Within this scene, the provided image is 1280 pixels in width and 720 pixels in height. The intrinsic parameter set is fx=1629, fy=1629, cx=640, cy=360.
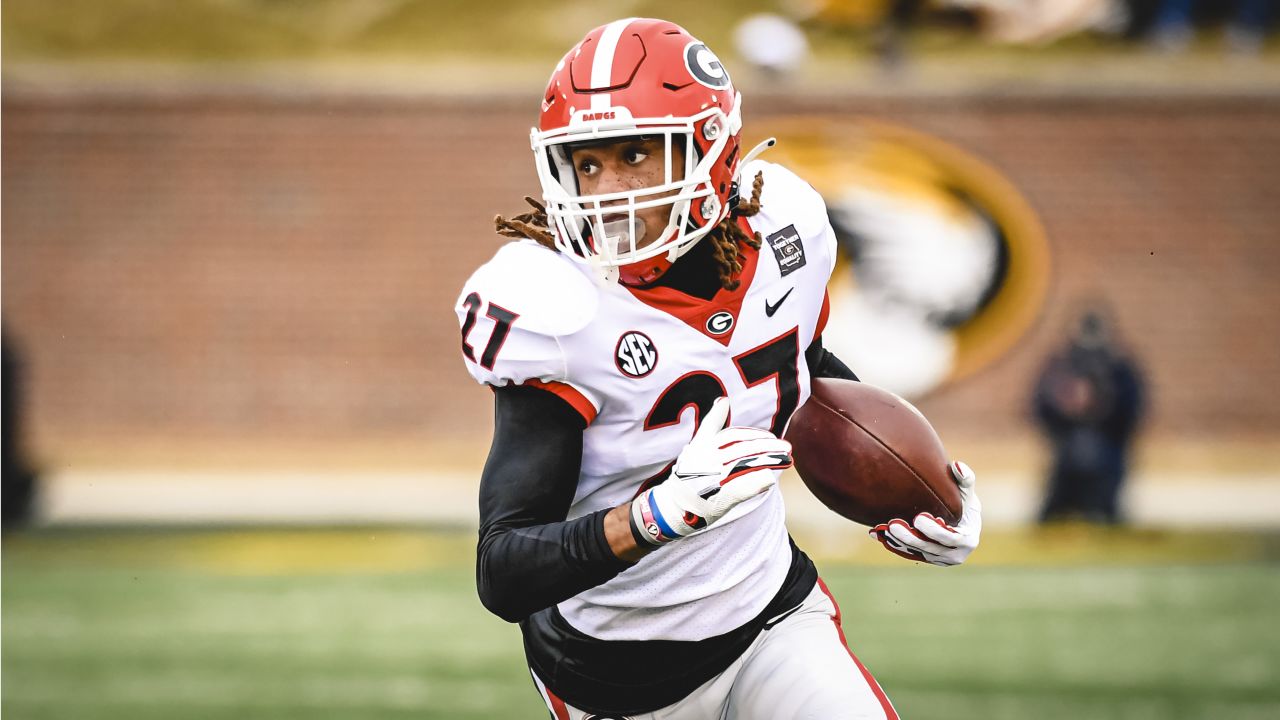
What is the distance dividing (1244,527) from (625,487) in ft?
29.5

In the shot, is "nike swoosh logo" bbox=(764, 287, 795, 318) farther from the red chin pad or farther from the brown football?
the brown football

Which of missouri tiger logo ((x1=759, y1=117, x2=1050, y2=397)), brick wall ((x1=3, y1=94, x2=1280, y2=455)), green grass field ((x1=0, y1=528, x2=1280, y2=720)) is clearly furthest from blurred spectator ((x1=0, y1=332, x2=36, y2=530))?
missouri tiger logo ((x1=759, y1=117, x2=1050, y2=397))

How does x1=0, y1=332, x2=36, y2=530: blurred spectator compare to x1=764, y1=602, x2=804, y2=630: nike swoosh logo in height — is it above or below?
below

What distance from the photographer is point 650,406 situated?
2.62 m

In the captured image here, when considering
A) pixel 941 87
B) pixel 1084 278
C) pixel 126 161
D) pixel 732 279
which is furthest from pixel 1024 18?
pixel 732 279

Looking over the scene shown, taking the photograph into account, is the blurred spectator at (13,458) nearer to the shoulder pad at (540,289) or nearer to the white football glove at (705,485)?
the shoulder pad at (540,289)

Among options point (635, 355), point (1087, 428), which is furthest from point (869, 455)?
point (1087, 428)

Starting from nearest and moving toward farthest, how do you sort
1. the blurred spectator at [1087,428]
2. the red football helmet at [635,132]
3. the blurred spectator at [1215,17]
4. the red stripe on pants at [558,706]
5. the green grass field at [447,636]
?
the red football helmet at [635,132] → the red stripe on pants at [558,706] → the green grass field at [447,636] → the blurred spectator at [1087,428] → the blurred spectator at [1215,17]

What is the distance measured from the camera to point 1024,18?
13.9 m

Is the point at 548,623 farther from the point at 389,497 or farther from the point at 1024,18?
the point at 1024,18

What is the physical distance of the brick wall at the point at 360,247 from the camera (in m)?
13.6

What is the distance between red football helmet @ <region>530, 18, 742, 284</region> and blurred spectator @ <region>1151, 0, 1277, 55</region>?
39.6 ft

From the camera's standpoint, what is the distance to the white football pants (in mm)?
2613

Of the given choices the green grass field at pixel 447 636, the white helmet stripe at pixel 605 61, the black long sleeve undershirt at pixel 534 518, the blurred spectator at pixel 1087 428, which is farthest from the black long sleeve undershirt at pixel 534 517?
the blurred spectator at pixel 1087 428
